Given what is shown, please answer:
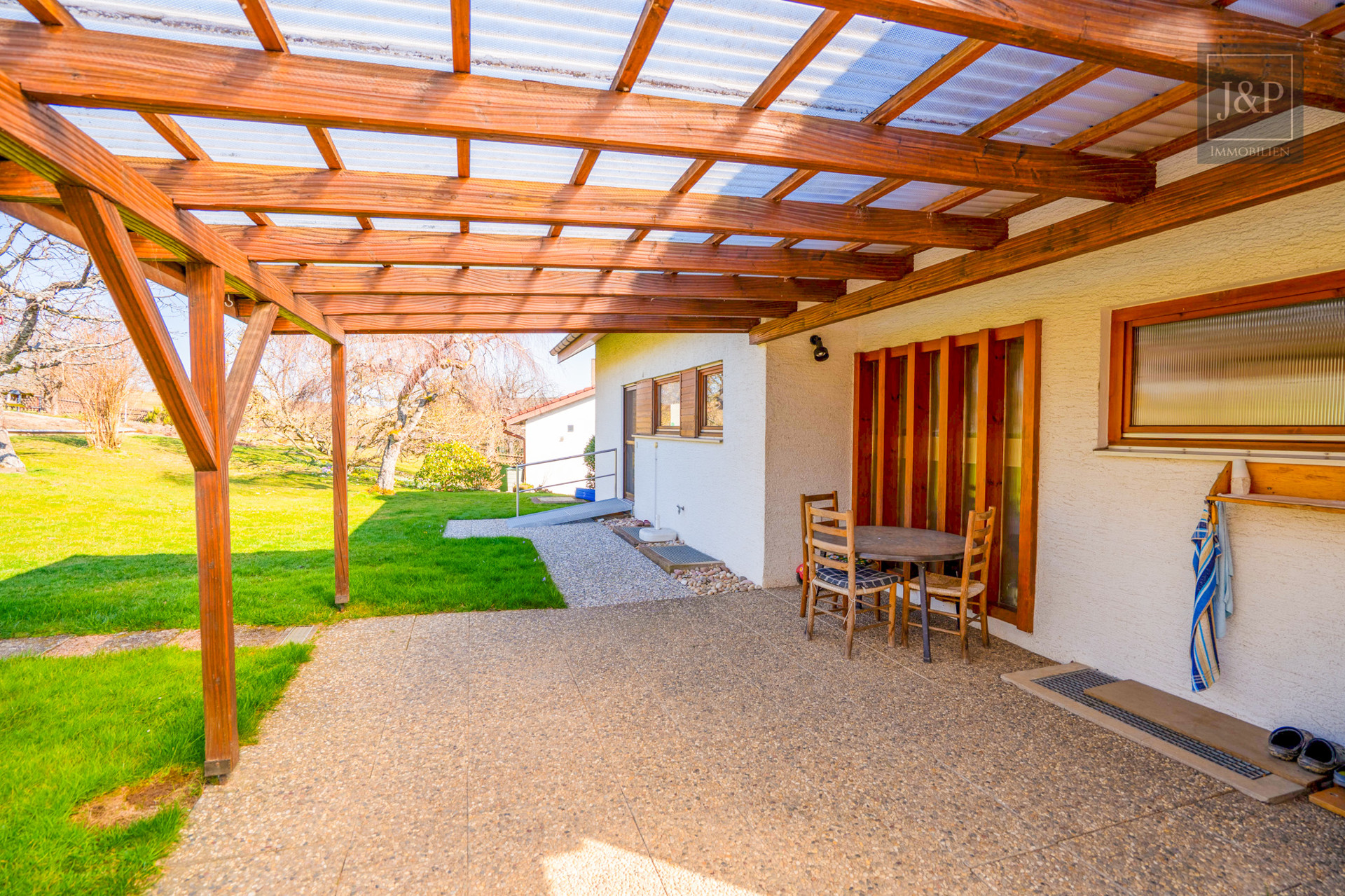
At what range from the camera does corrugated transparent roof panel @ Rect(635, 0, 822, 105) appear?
1.78 meters

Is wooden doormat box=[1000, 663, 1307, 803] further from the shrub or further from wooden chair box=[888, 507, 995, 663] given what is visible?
the shrub

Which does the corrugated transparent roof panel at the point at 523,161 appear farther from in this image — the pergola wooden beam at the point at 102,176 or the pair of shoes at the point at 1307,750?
the pair of shoes at the point at 1307,750

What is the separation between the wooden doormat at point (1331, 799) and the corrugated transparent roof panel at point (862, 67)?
10.7 feet

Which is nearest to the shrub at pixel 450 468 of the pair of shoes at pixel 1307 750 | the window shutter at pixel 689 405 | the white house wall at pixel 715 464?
the white house wall at pixel 715 464

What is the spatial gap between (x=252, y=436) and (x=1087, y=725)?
17.4 m

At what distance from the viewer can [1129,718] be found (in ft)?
10.8

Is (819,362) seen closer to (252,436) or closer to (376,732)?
(376,732)

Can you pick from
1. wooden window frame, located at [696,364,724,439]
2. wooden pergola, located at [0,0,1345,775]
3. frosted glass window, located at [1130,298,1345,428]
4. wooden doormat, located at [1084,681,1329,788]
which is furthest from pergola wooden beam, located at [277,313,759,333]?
wooden doormat, located at [1084,681,1329,788]

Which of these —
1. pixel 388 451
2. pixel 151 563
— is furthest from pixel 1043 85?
pixel 388 451

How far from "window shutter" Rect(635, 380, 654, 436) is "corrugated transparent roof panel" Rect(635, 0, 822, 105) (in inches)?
286

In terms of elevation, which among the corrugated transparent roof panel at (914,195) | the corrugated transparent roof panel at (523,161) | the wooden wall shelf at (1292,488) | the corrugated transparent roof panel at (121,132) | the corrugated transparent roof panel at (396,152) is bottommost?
the wooden wall shelf at (1292,488)

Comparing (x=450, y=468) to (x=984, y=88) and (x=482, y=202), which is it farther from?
(x=984, y=88)

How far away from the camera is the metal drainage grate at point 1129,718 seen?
2.84 metres

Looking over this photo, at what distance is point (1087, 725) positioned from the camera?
3.27 meters
